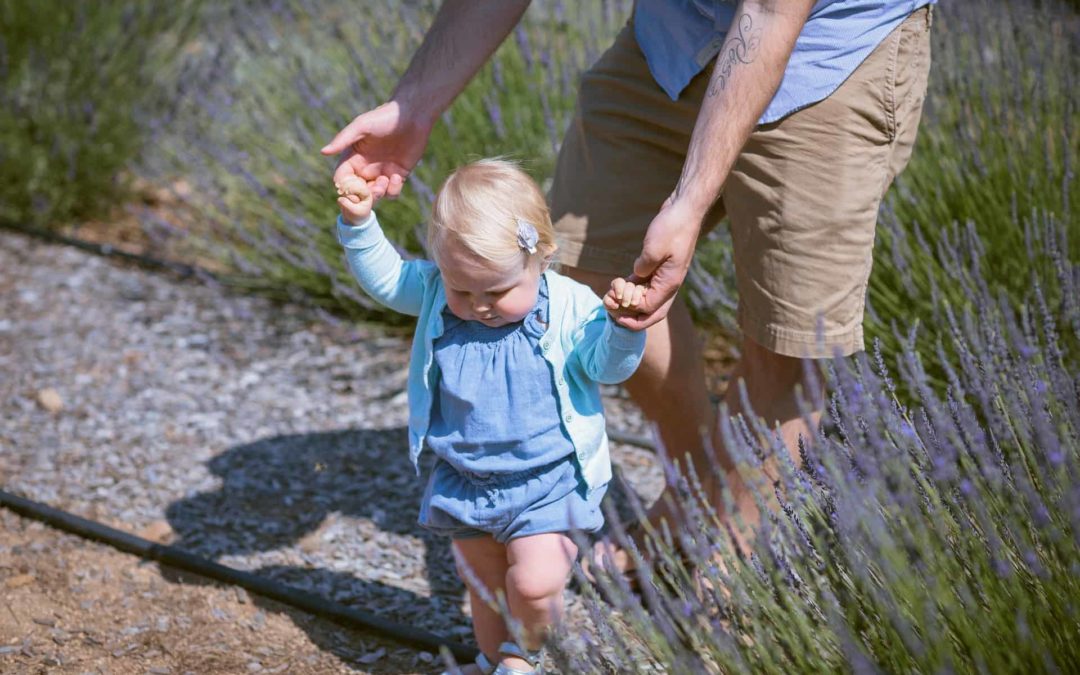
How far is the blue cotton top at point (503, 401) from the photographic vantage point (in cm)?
196

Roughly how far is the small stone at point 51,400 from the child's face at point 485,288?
1.96 m

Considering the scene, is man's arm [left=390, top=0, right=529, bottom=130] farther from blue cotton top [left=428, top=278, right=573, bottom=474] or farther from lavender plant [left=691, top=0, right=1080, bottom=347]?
lavender plant [left=691, top=0, right=1080, bottom=347]

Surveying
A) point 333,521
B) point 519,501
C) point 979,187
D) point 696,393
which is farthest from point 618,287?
point 979,187

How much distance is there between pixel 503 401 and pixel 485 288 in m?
0.20

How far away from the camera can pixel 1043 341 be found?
273 cm

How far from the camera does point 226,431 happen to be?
11.1ft

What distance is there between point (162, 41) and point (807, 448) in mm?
4577

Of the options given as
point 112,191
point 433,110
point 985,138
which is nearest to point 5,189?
point 112,191

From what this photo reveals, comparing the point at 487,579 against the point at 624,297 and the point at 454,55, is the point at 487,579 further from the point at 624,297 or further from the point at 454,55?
the point at 454,55

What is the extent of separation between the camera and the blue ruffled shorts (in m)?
1.97

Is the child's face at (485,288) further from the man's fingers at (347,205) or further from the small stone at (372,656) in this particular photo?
the small stone at (372,656)

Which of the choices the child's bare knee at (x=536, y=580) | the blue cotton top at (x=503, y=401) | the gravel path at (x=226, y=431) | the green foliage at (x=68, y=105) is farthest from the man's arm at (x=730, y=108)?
the green foliage at (x=68, y=105)

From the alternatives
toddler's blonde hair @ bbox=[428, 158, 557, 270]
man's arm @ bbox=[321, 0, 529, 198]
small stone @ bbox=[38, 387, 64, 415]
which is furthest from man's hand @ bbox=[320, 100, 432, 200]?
small stone @ bbox=[38, 387, 64, 415]

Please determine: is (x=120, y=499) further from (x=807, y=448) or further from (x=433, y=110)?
(x=807, y=448)
